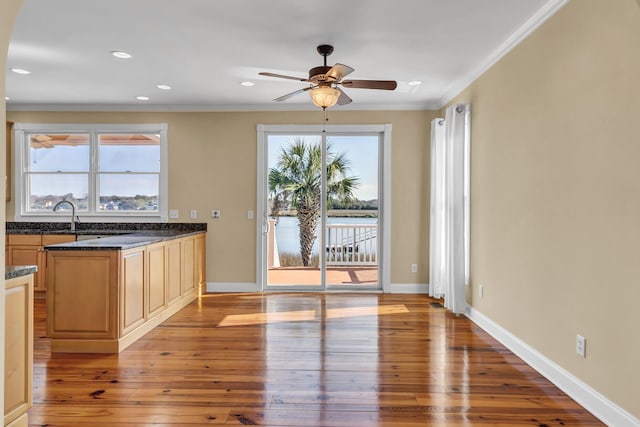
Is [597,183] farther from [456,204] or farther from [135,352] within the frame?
[135,352]

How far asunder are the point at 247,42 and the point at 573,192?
279 cm

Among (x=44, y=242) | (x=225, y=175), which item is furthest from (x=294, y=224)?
A: (x=44, y=242)

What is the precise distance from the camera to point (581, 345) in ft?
8.70

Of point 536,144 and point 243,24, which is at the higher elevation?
point 243,24

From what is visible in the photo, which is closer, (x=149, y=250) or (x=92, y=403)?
(x=92, y=403)

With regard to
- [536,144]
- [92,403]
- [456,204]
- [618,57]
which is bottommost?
[92,403]

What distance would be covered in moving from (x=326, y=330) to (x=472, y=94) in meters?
2.93

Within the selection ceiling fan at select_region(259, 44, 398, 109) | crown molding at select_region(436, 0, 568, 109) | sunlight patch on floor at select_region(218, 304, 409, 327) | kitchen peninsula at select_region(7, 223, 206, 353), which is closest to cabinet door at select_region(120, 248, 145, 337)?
kitchen peninsula at select_region(7, 223, 206, 353)

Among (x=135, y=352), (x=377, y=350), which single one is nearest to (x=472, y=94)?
(x=377, y=350)

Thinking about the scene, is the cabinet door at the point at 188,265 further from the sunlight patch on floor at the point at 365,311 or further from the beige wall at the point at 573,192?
the beige wall at the point at 573,192

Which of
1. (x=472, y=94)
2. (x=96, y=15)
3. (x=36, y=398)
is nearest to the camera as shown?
(x=36, y=398)

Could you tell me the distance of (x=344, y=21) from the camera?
10.8ft

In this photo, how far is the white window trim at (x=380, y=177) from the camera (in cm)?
600

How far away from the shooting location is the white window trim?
19.7ft
